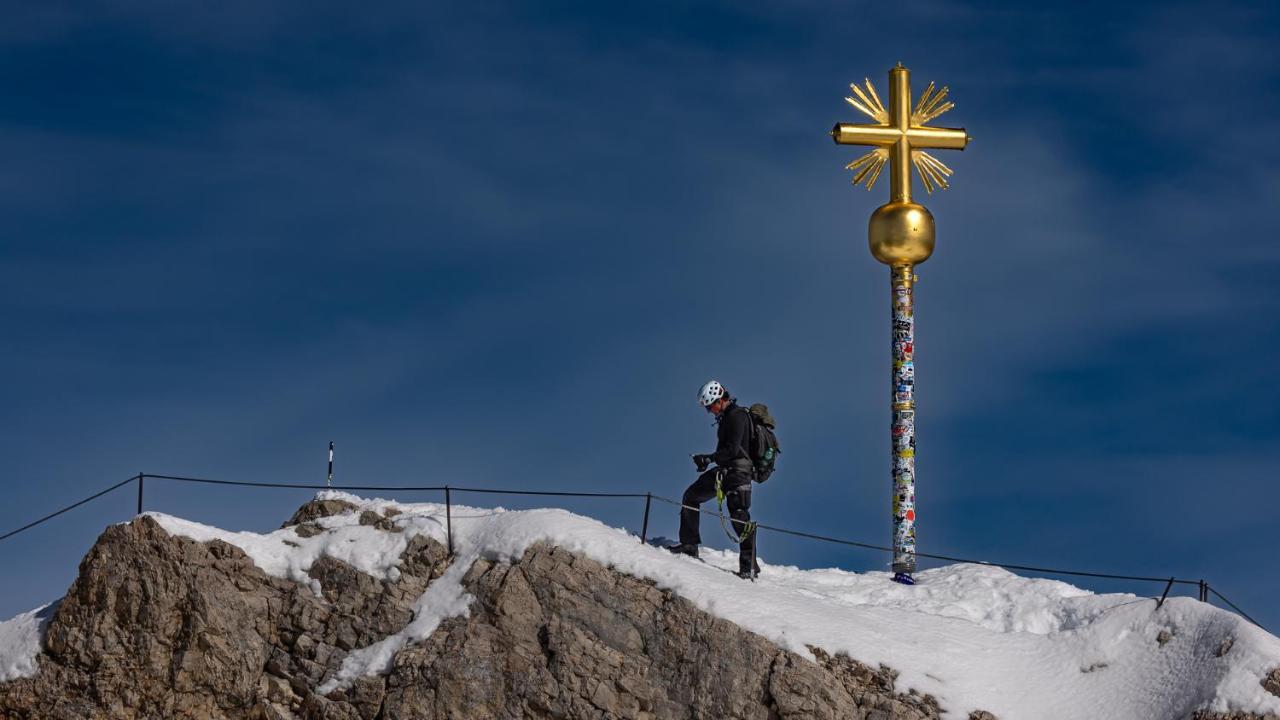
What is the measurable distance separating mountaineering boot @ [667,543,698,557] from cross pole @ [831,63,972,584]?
409 cm

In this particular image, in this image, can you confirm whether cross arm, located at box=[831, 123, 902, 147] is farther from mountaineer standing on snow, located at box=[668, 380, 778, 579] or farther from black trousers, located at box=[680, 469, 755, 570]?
black trousers, located at box=[680, 469, 755, 570]

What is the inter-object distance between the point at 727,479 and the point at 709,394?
4.13 ft

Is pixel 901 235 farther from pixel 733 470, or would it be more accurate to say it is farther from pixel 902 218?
pixel 733 470

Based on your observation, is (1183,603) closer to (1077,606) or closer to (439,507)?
(1077,606)

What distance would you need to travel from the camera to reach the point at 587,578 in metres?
21.6

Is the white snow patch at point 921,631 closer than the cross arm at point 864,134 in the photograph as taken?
Yes

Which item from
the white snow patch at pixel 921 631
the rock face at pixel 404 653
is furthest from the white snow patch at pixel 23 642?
the white snow patch at pixel 921 631

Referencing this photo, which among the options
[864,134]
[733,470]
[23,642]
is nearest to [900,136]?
[864,134]

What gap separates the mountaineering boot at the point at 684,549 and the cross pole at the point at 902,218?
13.4 feet

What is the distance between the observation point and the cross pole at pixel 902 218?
2805 centimetres

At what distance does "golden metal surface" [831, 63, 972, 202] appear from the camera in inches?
1143

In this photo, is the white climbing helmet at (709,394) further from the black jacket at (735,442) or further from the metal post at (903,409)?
the metal post at (903,409)

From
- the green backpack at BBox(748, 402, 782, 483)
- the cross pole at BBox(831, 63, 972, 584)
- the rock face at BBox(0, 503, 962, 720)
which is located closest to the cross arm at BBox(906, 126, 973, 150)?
the cross pole at BBox(831, 63, 972, 584)

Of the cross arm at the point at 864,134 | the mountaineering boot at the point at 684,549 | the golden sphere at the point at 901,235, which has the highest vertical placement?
the cross arm at the point at 864,134
